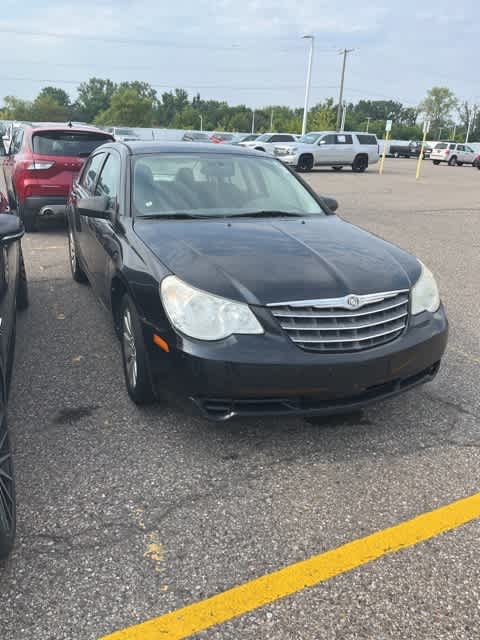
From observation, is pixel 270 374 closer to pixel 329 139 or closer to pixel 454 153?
pixel 329 139

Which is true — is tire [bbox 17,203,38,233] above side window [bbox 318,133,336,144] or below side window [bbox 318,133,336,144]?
below

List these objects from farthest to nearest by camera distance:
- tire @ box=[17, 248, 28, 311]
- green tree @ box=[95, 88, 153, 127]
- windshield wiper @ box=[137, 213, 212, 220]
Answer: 1. green tree @ box=[95, 88, 153, 127]
2. tire @ box=[17, 248, 28, 311]
3. windshield wiper @ box=[137, 213, 212, 220]

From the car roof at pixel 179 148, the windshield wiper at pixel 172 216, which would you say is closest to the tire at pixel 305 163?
the car roof at pixel 179 148

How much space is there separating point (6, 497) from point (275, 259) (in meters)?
1.81

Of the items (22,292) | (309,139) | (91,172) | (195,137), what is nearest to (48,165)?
(91,172)

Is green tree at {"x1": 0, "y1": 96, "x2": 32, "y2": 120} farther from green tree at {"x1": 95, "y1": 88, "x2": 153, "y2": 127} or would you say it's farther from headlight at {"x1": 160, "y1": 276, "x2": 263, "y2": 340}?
headlight at {"x1": 160, "y1": 276, "x2": 263, "y2": 340}

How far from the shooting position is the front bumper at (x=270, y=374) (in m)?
2.68

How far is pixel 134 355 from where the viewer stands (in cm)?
337

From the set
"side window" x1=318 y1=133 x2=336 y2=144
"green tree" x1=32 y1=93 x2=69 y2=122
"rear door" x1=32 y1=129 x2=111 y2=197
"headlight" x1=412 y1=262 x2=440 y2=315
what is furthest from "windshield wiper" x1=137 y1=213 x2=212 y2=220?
"green tree" x1=32 y1=93 x2=69 y2=122

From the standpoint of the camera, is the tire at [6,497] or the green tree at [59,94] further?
the green tree at [59,94]

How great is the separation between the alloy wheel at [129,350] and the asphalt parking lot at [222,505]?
7.5 inches

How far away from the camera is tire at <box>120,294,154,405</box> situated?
123 inches

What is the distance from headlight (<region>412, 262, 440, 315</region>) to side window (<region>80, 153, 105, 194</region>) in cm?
305

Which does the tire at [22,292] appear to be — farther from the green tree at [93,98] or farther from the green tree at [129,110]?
the green tree at [93,98]
